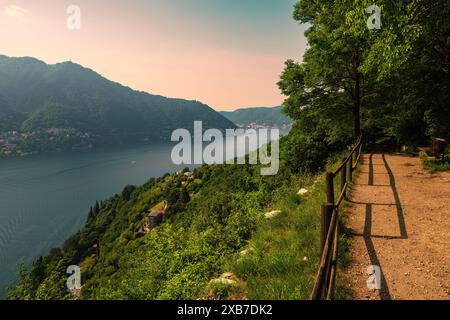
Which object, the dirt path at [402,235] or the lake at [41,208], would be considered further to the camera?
the lake at [41,208]

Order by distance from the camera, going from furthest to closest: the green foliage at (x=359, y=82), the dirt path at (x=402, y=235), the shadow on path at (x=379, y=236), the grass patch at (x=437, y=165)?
the grass patch at (x=437, y=165) < the green foliage at (x=359, y=82) < the dirt path at (x=402, y=235) < the shadow on path at (x=379, y=236)

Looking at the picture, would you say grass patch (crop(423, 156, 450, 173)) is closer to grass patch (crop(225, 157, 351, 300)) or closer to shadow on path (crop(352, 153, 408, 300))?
shadow on path (crop(352, 153, 408, 300))

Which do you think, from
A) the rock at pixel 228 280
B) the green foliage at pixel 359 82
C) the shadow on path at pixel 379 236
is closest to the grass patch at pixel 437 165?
the green foliage at pixel 359 82

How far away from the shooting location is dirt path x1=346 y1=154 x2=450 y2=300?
19.2ft

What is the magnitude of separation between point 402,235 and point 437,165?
10844 millimetres

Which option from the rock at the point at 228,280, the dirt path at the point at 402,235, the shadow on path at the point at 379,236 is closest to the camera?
the shadow on path at the point at 379,236

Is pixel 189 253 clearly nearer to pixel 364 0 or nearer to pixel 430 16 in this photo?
pixel 364 0

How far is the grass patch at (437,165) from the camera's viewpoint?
15.6 m

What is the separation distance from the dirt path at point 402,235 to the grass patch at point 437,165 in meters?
1.13

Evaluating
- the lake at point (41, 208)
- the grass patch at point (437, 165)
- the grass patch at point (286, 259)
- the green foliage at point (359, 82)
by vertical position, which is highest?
the green foliage at point (359, 82)

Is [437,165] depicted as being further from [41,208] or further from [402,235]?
[41,208]

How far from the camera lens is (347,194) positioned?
39.0ft

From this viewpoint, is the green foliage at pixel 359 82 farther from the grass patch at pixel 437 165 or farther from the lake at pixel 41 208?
the lake at pixel 41 208
